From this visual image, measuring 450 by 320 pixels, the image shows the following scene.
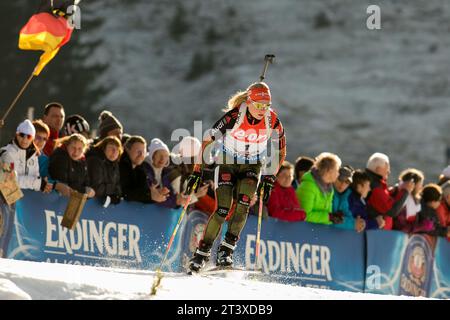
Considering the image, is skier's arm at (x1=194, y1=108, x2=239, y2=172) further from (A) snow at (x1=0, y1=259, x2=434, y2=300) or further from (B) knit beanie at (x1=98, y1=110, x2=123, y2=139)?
(B) knit beanie at (x1=98, y1=110, x2=123, y2=139)

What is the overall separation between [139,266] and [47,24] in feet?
8.95

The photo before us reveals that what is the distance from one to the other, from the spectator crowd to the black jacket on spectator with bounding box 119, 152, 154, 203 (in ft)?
0.04

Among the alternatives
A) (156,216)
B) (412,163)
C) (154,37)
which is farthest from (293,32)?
(156,216)

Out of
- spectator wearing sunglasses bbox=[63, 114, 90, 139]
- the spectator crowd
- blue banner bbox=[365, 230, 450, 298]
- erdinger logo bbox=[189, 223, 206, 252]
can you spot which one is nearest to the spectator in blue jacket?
the spectator crowd

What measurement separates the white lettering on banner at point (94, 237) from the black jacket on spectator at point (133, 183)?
1.08 ft

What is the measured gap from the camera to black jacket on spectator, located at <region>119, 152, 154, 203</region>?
11.3 m

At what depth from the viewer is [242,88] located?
1457 inches

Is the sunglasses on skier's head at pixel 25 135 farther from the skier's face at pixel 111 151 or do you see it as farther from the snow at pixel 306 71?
the snow at pixel 306 71

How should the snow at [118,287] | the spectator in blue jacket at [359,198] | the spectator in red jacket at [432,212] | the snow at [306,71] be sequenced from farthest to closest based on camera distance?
the snow at [306,71] < the spectator in red jacket at [432,212] < the spectator in blue jacket at [359,198] < the snow at [118,287]

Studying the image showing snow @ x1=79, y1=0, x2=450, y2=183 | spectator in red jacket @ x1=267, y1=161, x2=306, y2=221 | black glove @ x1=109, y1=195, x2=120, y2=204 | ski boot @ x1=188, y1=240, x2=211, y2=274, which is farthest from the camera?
snow @ x1=79, y1=0, x2=450, y2=183

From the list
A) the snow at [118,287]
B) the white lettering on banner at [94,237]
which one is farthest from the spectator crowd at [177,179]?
the snow at [118,287]

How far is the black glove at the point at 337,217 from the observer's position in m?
12.7

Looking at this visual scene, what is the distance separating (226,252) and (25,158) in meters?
2.41
